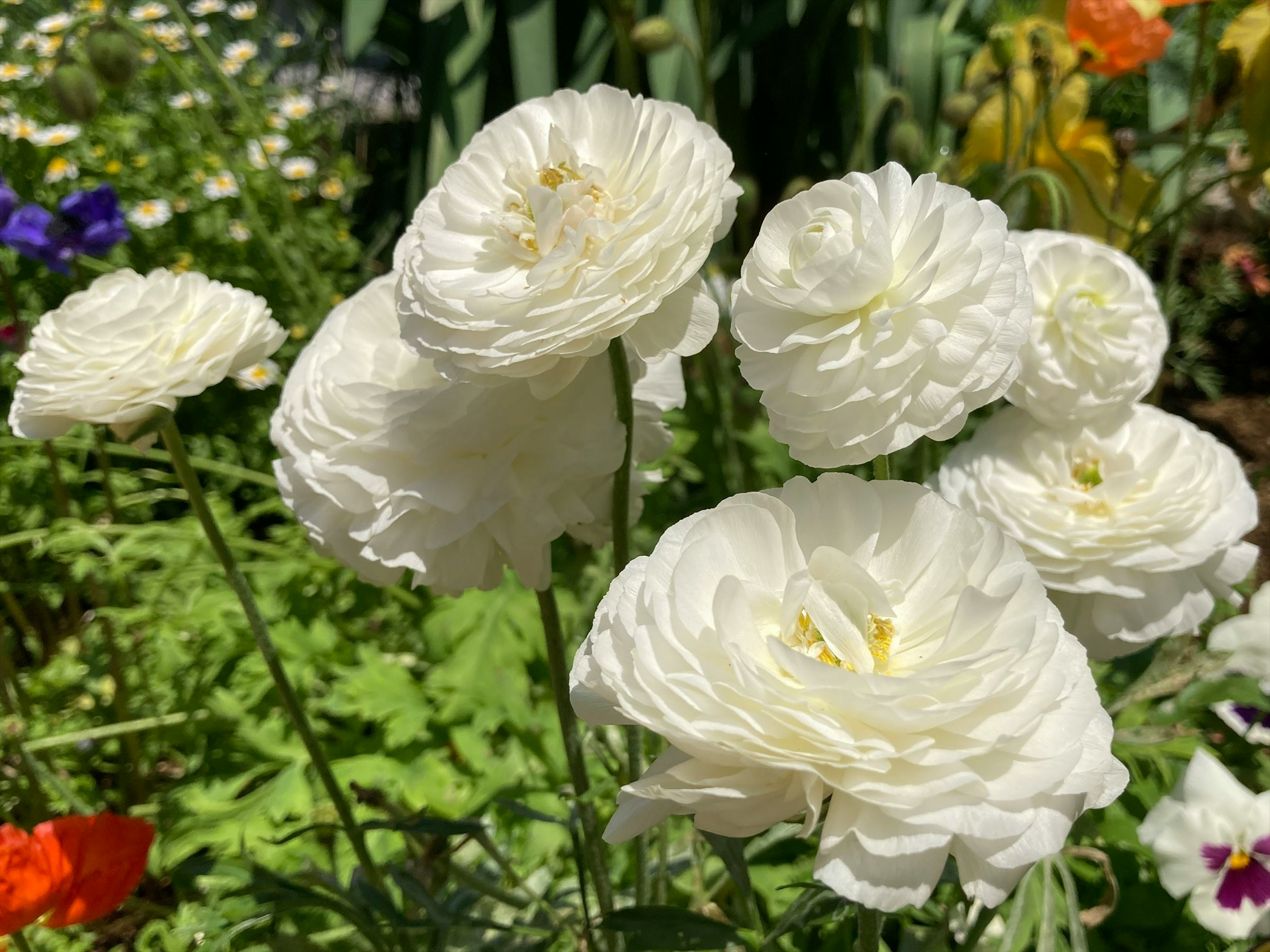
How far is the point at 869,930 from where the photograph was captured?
0.45 m

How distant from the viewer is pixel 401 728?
118cm

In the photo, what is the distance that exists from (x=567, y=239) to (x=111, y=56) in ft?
3.57

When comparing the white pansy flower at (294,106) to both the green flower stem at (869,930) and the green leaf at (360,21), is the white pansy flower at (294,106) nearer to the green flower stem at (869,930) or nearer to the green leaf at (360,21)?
the green leaf at (360,21)

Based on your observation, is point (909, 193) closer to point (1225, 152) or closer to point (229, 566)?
point (229, 566)

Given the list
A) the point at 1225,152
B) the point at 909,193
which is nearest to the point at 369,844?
the point at 909,193

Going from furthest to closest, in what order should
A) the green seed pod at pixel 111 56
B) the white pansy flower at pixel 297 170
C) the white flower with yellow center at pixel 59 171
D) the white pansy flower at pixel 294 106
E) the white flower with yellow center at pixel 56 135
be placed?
1. the white pansy flower at pixel 294 106
2. the white pansy flower at pixel 297 170
3. the white flower with yellow center at pixel 56 135
4. the white flower with yellow center at pixel 59 171
5. the green seed pod at pixel 111 56

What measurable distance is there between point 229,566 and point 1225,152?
136 centimetres

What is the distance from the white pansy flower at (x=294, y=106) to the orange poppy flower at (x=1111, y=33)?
2498 millimetres

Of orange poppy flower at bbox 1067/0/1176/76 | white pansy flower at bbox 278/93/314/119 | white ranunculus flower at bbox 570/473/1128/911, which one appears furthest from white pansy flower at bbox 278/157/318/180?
white ranunculus flower at bbox 570/473/1128/911

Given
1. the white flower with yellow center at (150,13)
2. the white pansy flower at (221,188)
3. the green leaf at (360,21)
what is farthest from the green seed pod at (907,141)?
the white flower with yellow center at (150,13)

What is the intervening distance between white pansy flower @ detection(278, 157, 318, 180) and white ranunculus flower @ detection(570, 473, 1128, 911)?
8.92 feet

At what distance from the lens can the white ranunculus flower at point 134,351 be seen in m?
0.69

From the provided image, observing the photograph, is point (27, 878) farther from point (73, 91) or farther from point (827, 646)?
point (73, 91)

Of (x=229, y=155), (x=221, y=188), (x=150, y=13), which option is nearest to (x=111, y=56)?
(x=229, y=155)
